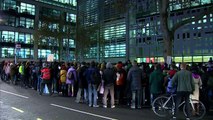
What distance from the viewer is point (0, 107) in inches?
531

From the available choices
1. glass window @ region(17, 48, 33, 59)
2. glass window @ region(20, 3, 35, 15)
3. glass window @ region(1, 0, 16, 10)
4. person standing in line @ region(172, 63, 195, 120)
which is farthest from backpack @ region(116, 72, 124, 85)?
glass window @ region(20, 3, 35, 15)

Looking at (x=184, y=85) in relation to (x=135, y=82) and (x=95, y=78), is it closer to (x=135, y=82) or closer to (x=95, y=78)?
(x=135, y=82)

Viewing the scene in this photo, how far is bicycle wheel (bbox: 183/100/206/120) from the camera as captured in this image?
11203 millimetres

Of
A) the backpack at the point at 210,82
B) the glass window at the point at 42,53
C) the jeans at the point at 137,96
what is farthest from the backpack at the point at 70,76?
the glass window at the point at 42,53

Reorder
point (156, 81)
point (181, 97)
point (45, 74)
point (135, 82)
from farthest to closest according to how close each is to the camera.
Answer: point (45, 74) < point (135, 82) < point (156, 81) < point (181, 97)

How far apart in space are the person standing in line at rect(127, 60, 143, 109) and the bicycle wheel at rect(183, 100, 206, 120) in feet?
9.39

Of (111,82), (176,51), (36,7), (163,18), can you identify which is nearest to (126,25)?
(176,51)

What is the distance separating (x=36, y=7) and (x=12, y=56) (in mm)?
13918

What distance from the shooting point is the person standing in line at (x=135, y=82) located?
45.1 feet

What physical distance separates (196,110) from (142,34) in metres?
55.8

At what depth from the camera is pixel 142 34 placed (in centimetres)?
6662

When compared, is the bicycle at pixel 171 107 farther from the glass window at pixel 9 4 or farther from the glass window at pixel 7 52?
the glass window at pixel 9 4

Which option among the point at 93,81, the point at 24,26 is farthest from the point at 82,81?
the point at 24,26

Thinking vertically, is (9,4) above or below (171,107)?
above
